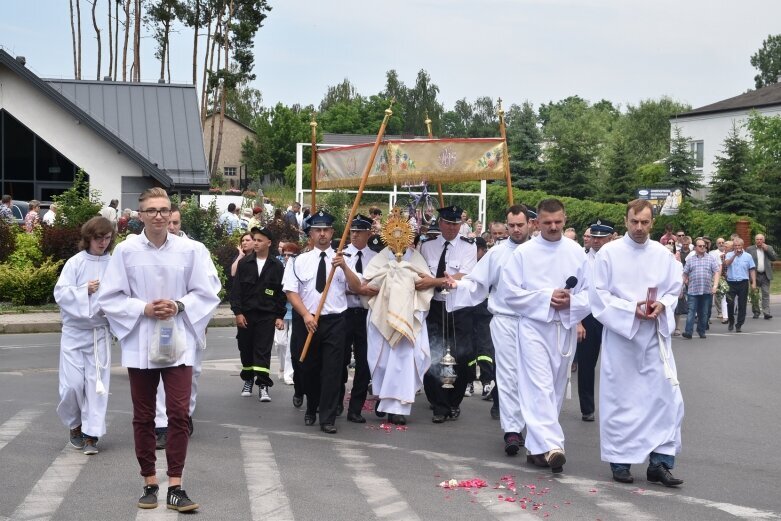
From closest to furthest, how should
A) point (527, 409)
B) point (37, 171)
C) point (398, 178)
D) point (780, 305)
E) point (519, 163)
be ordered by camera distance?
1. point (527, 409)
2. point (398, 178)
3. point (780, 305)
4. point (37, 171)
5. point (519, 163)

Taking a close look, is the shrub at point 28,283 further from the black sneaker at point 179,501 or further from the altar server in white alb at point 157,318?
the black sneaker at point 179,501

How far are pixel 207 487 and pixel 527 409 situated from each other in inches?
103

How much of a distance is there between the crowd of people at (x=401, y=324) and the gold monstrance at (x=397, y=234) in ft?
0.04

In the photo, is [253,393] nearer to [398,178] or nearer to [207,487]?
[398,178]

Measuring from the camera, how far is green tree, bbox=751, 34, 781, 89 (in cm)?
10706

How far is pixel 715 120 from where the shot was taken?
2569 inches

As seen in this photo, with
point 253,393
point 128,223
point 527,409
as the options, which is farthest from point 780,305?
point 527,409

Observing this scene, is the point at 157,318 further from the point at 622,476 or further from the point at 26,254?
the point at 26,254

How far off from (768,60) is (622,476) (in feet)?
350

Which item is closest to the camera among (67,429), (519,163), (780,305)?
(67,429)

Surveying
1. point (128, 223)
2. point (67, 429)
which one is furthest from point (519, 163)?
point (67, 429)

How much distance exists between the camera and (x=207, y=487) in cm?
780

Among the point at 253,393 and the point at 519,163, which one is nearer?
the point at 253,393

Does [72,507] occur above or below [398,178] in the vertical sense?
below
